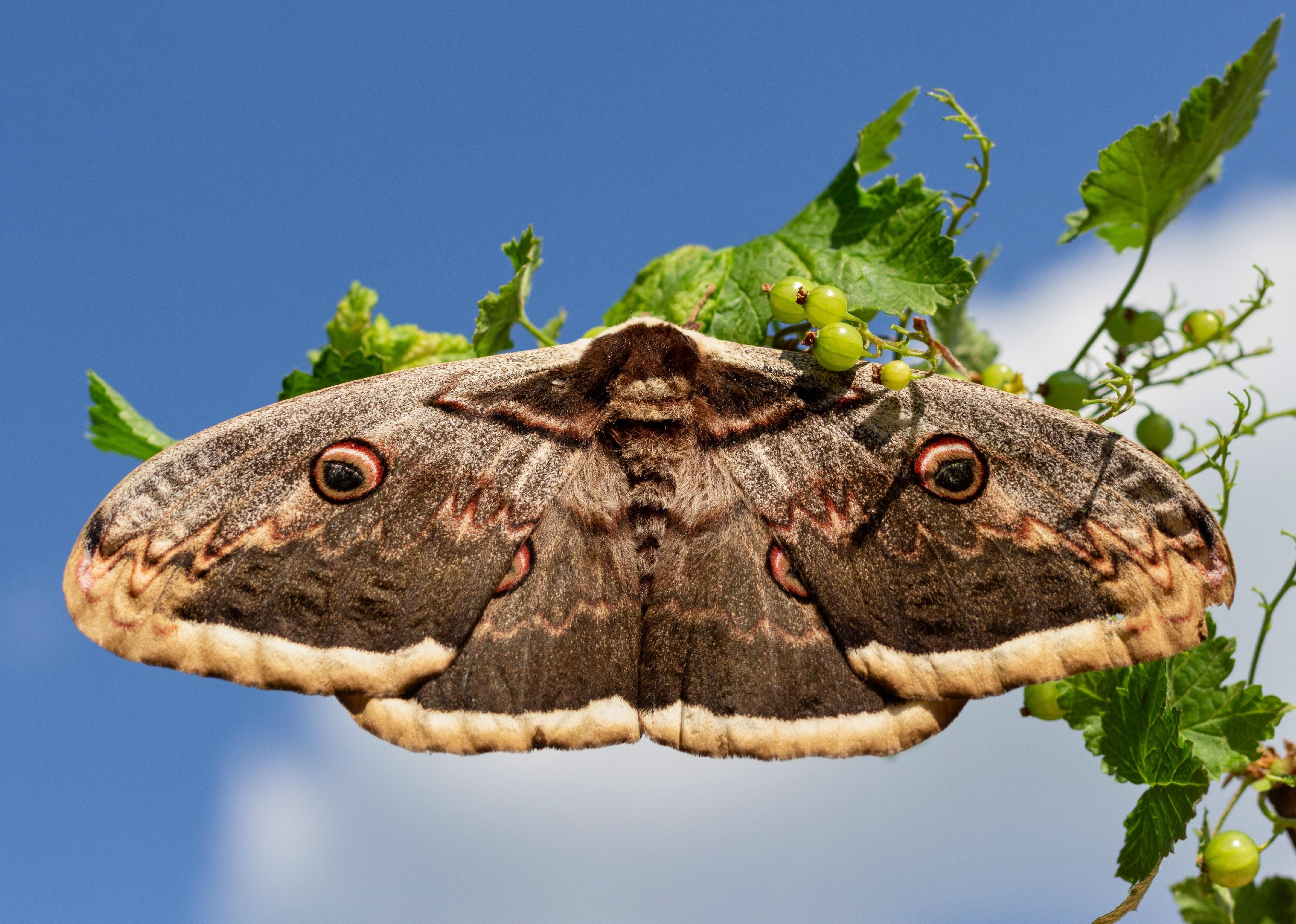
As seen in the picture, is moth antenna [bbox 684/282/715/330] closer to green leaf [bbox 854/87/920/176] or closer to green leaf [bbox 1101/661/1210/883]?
green leaf [bbox 854/87/920/176]

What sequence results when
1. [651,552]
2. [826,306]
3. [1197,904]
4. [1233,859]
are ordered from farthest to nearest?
[1197,904] → [1233,859] → [651,552] → [826,306]

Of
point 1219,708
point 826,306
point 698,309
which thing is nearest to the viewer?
point 826,306

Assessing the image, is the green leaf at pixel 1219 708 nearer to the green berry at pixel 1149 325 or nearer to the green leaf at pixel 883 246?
the green berry at pixel 1149 325

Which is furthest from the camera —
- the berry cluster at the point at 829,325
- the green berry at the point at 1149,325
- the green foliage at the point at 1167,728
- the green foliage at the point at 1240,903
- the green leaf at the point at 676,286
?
the green foliage at the point at 1240,903

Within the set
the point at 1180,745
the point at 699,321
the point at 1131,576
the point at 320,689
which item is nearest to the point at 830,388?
the point at 699,321

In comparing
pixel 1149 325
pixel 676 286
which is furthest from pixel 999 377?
pixel 676 286

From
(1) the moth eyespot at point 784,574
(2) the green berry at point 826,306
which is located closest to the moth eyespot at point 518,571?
(1) the moth eyespot at point 784,574

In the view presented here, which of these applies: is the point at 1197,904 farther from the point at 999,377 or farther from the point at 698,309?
the point at 698,309
